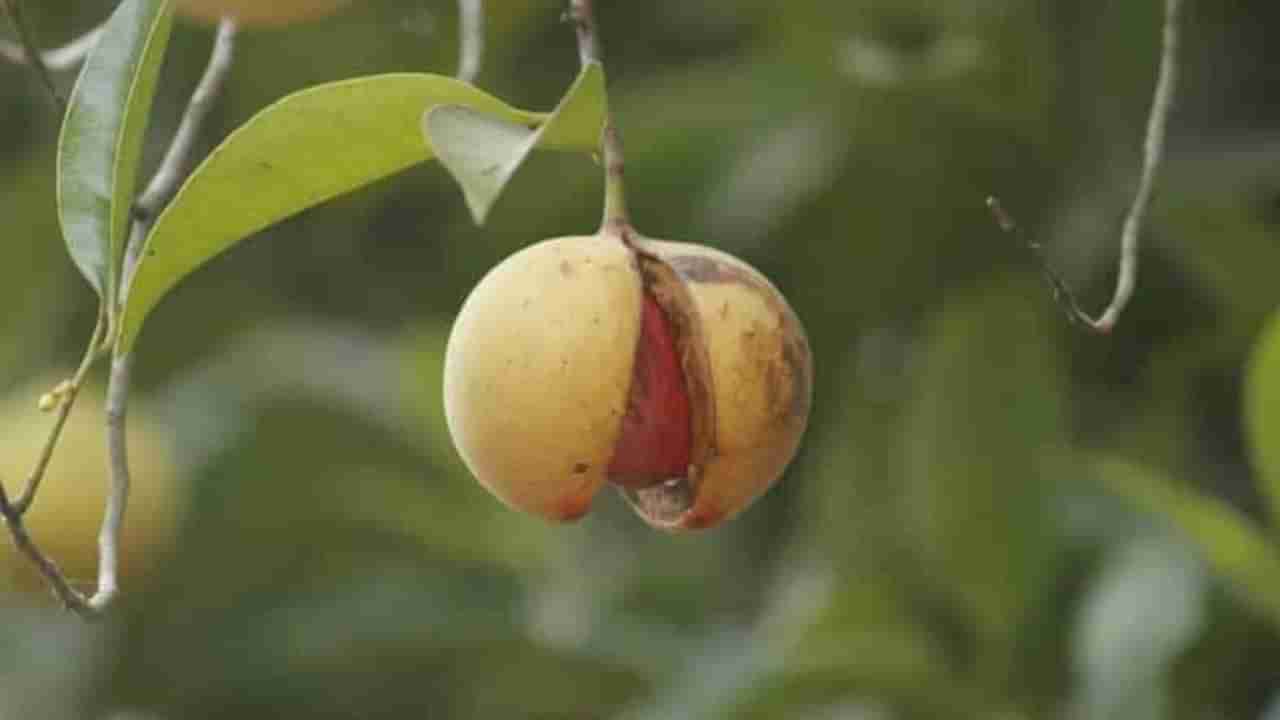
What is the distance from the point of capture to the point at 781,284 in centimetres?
140

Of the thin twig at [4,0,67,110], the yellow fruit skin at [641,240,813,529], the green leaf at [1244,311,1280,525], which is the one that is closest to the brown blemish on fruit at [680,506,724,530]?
the yellow fruit skin at [641,240,813,529]

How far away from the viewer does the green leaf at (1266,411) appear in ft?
3.45

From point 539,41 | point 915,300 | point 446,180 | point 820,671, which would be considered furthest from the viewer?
point 446,180

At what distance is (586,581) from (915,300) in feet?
0.96

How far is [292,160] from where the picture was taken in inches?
26.4

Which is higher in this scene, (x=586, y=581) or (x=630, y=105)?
(x=630, y=105)

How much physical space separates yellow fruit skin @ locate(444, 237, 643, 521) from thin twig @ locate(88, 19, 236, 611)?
0.10 metres

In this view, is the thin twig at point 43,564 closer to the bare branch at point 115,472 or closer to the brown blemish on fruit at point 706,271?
the bare branch at point 115,472

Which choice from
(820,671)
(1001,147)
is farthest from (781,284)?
(820,671)

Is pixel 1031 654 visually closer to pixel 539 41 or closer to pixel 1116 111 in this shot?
pixel 1116 111

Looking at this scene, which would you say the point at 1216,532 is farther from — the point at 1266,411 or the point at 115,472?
the point at 115,472

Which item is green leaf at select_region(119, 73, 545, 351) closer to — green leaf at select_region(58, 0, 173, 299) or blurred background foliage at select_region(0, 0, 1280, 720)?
green leaf at select_region(58, 0, 173, 299)

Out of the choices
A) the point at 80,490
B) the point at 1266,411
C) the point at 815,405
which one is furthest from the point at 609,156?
the point at 815,405

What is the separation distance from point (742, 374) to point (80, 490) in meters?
0.61
